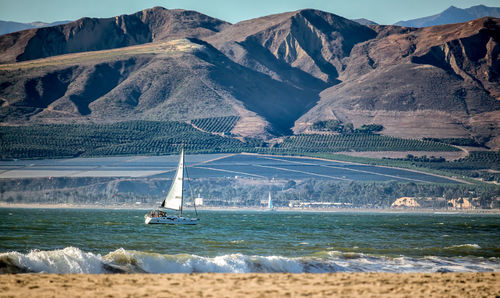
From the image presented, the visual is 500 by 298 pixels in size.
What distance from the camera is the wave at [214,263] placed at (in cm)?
3591

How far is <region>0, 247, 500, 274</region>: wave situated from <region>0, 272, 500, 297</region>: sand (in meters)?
5.13

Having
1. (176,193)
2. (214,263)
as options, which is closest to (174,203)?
(176,193)

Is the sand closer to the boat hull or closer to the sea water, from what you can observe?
the sea water

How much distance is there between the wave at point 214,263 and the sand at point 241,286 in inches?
202

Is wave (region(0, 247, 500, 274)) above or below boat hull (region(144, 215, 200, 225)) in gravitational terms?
above

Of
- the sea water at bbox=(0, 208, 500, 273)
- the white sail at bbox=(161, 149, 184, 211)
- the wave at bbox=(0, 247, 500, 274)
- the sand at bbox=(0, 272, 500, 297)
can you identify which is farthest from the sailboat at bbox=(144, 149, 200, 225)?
the sand at bbox=(0, 272, 500, 297)

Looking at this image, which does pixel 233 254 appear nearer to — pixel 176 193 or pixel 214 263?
pixel 214 263

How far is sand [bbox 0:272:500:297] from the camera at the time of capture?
88.3 feet

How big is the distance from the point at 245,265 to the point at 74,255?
29.0 ft

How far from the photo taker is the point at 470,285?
102ft

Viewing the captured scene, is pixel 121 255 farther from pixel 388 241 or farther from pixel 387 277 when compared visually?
pixel 388 241

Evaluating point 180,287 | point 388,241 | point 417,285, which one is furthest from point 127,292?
point 388,241

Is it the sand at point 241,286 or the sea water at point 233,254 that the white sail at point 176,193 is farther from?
the sand at point 241,286

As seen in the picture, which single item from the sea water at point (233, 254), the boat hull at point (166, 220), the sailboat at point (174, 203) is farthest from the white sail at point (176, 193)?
the sea water at point (233, 254)
